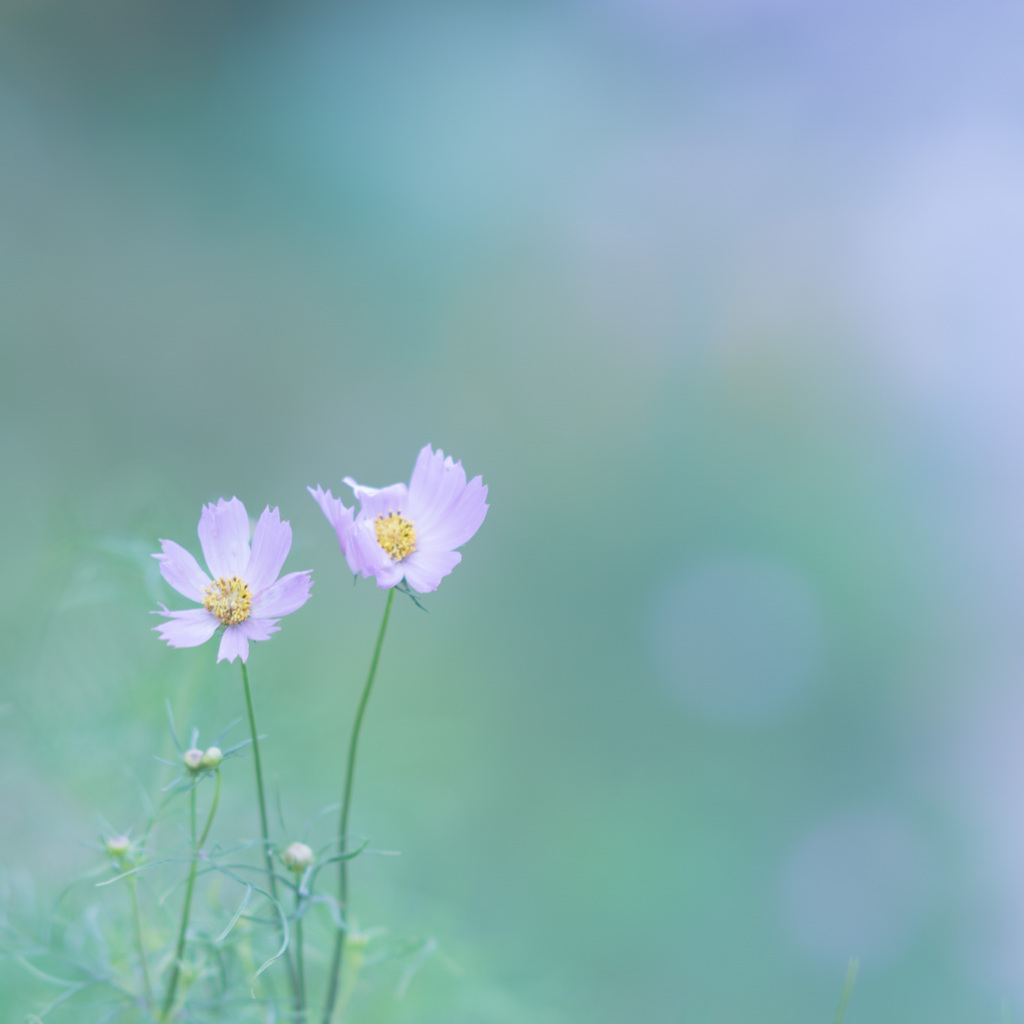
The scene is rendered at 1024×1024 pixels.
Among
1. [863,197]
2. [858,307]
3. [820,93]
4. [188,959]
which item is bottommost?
[188,959]

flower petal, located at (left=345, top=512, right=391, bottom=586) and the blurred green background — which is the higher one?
the blurred green background

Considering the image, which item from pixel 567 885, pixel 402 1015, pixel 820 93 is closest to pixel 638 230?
pixel 820 93

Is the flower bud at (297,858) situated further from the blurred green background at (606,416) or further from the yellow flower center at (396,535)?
the blurred green background at (606,416)

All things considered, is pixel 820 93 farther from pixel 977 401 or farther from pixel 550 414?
pixel 550 414

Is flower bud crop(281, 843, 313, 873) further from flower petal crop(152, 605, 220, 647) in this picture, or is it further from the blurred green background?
the blurred green background

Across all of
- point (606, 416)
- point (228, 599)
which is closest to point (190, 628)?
point (228, 599)

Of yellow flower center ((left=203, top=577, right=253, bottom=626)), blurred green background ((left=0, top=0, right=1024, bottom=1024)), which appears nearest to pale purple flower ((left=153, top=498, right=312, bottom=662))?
yellow flower center ((left=203, top=577, right=253, bottom=626))
